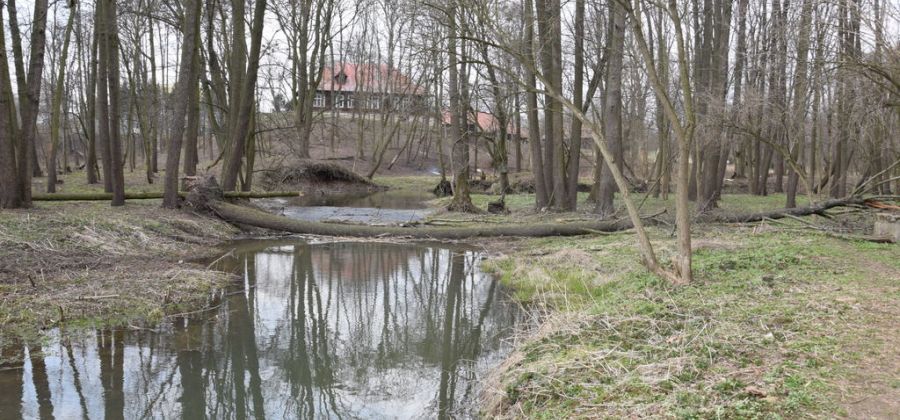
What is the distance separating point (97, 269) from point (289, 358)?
175 inches

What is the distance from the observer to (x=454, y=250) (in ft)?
44.4

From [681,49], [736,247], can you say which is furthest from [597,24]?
[681,49]

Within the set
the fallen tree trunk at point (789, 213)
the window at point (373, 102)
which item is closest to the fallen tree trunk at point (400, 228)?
the fallen tree trunk at point (789, 213)

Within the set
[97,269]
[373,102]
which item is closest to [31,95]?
[97,269]

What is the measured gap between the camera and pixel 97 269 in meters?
9.33

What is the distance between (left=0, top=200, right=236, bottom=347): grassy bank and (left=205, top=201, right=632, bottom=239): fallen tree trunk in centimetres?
149

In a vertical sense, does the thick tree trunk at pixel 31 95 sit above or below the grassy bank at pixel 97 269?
above

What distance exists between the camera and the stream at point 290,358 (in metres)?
5.23

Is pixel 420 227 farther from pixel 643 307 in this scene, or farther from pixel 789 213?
pixel 643 307

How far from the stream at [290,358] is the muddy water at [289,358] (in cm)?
1

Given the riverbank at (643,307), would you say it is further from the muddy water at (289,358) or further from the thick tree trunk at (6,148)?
the thick tree trunk at (6,148)

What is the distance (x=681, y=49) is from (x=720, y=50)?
13.7 m

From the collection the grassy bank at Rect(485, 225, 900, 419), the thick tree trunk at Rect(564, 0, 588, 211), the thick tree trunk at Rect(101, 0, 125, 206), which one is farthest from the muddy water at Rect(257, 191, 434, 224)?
the grassy bank at Rect(485, 225, 900, 419)

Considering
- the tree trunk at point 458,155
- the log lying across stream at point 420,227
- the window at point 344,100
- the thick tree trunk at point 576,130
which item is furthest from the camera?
the window at point 344,100
